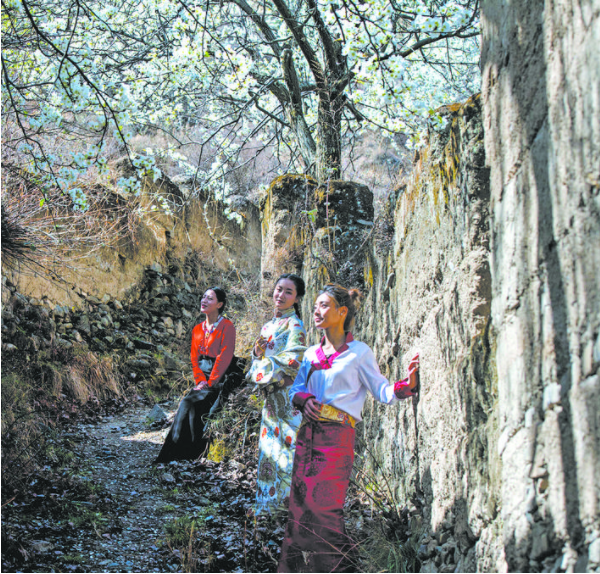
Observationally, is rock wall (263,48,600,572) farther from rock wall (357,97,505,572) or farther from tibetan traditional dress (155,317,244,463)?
tibetan traditional dress (155,317,244,463)

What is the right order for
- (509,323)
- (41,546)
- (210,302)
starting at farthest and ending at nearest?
(210,302) < (41,546) < (509,323)

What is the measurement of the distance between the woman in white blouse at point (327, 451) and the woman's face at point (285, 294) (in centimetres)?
118

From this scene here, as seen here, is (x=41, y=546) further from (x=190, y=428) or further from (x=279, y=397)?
(x=190, y=428)

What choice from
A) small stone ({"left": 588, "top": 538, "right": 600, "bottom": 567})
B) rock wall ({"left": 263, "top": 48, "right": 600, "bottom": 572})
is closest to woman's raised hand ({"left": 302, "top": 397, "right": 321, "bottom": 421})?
rock wall ({"left": 263, "top": 48, "right": 600, "bottom": 572})

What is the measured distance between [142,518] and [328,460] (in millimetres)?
1892

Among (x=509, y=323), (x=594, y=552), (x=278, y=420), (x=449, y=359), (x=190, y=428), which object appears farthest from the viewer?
(x=190, y=428)

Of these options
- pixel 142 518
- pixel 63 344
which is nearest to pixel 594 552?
pixel 142 518

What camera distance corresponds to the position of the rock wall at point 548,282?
1500mm

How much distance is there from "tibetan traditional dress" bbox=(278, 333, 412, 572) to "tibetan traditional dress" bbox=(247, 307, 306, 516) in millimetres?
931

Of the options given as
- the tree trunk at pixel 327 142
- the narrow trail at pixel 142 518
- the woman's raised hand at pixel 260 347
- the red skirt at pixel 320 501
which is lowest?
the narrow trail at pixel 142 518

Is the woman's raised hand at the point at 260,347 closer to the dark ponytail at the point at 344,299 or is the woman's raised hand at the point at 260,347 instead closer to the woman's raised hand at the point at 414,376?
the dark ponytail at the point at 344,299

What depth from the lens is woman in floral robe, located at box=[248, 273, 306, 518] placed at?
3.92 m

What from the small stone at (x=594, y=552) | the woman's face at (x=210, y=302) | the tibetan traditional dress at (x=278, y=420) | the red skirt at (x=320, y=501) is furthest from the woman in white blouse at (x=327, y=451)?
the woman's face at (x=210, y=302)

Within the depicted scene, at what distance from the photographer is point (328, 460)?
292cm
